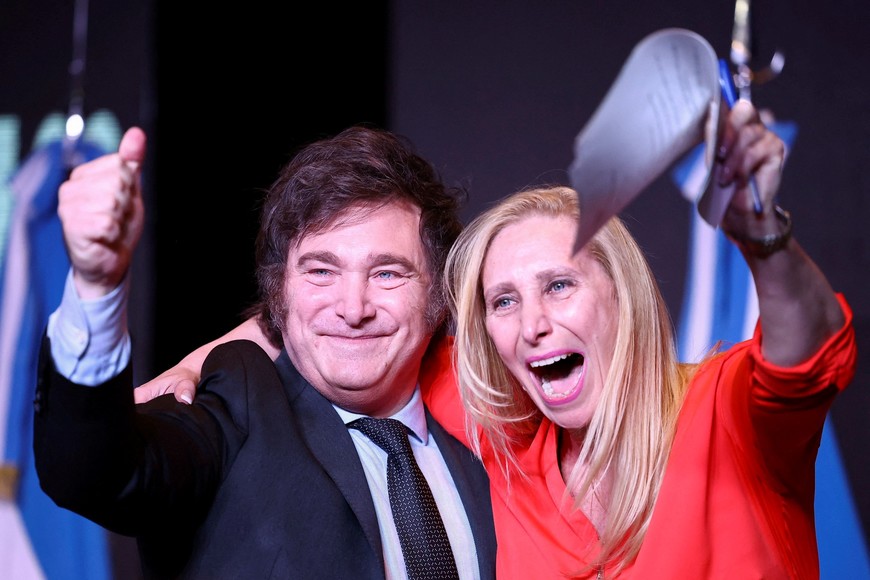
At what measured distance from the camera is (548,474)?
178 cm

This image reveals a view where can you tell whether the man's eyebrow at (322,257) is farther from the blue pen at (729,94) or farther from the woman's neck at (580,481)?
the blue pen at (729,94)

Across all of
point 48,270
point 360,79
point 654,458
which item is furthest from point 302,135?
point 654,458

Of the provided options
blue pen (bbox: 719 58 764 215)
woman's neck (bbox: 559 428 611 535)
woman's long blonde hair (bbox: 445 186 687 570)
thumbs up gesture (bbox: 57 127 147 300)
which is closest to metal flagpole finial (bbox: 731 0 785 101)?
blue pen (bbox: 719 58 764 215)

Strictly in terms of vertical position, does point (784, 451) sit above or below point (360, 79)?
below

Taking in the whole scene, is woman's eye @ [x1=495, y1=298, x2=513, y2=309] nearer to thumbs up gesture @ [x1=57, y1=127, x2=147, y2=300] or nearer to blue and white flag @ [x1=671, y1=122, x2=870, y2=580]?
thumbs up gesture @ [x1=57, y1=127, x2=147, y2=300]

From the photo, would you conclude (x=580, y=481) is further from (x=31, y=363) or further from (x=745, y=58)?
(x=31, y=363)

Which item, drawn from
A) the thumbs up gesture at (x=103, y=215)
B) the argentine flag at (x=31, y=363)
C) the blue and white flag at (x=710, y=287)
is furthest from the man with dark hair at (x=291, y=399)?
the argentine flag at (x=31, y=363)

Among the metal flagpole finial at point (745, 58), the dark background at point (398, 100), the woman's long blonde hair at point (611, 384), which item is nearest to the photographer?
the metal flagpole finial at point (745, 58)

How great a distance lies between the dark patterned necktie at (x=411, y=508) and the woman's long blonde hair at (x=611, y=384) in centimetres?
15

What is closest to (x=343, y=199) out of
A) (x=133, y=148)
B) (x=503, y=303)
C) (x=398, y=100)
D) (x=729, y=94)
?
(x=503, y=303)

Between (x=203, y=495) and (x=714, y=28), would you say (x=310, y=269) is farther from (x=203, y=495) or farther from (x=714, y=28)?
(x=714, y=28)

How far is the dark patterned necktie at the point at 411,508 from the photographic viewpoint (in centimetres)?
170

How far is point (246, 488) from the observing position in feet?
5.40

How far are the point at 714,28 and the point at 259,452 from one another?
2.07m
